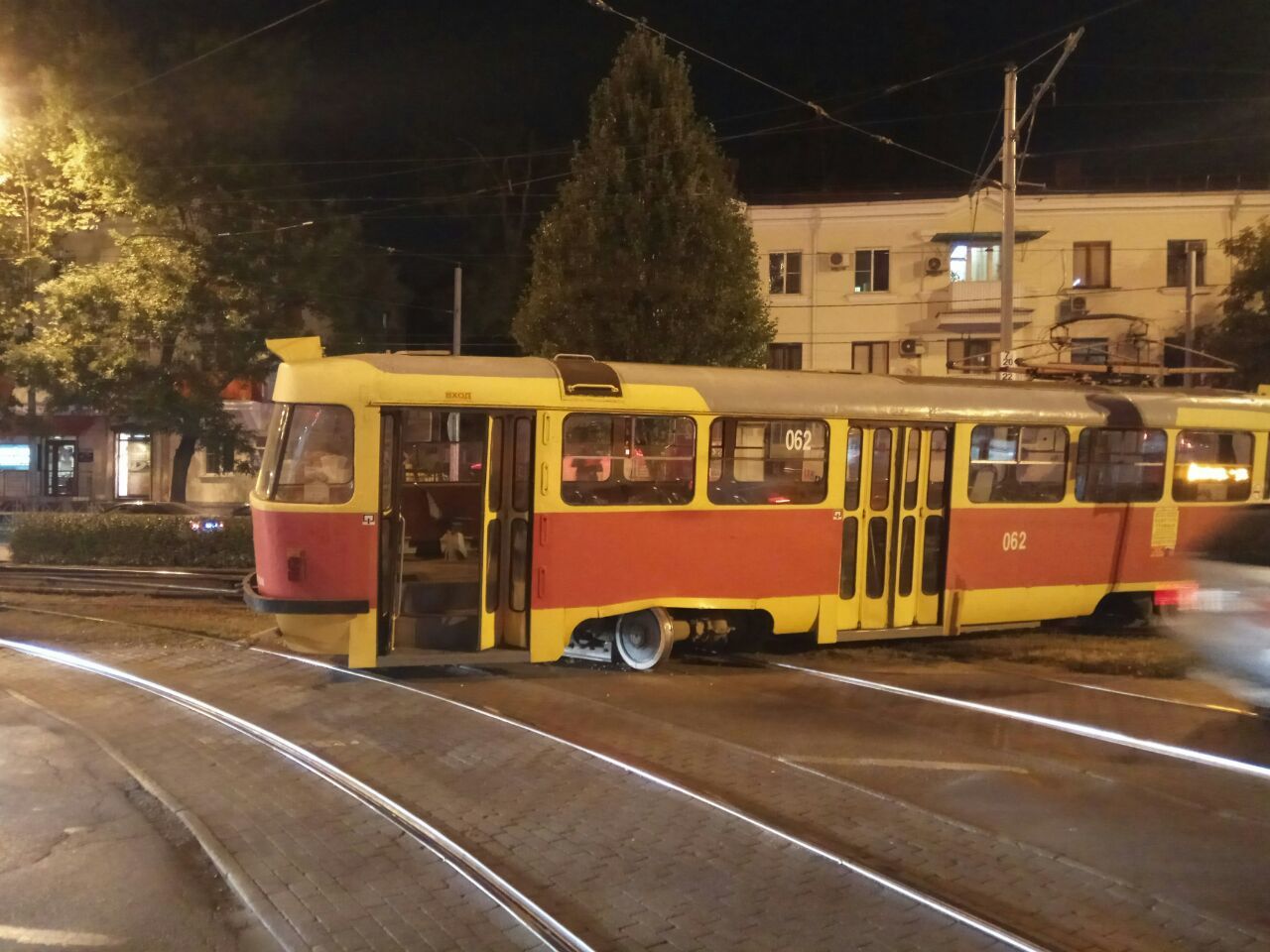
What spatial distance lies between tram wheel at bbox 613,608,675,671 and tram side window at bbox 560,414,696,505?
1.09 meters

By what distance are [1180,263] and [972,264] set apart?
5650mm

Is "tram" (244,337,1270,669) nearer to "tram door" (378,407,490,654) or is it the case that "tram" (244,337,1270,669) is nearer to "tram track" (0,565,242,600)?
"tram door" (378,407,490,654)

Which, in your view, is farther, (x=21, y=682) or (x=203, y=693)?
(x=21, y=682)

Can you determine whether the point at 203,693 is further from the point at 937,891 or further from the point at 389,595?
the point at 937,891

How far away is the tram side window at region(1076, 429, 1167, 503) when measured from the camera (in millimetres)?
11664

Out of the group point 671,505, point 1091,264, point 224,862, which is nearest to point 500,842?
point 224,862

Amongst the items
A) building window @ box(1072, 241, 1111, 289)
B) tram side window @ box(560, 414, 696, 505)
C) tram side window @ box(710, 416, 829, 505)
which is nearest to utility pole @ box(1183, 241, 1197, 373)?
building window @ box(1072, 241, 1111, 289)

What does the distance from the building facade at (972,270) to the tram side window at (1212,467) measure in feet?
59.8

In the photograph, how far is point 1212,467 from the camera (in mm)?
12664

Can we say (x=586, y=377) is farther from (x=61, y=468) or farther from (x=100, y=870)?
(x=61, y=468)

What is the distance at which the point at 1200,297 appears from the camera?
102 feet

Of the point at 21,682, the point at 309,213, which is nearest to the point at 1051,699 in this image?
the point at 21,682

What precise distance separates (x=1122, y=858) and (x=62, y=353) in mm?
22692

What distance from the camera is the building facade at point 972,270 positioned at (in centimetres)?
3108
